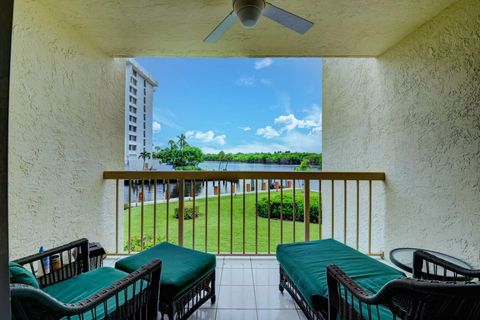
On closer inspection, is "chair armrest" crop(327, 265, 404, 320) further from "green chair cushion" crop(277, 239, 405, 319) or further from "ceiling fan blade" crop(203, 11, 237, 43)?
"ceiling fan blade" crop(203, 11, 237, 43)

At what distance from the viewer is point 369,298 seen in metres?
1.00

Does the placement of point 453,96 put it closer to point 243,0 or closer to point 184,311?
point 243,0

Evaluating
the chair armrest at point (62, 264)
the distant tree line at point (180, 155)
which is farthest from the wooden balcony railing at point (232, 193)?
the distant tree line at point (180, 155)

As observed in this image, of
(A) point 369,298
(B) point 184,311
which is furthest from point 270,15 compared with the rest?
(B) point 184,311

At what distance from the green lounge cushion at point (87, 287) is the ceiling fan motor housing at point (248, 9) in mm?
1872

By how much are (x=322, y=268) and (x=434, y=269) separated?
0.67m

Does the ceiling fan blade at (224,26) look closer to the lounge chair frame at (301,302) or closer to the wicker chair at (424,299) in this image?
the wicker chair at (424,299)

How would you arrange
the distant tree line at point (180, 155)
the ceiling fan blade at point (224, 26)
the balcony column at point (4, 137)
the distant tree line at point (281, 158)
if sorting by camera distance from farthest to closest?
the distant tree line at point (180, 155) → the distant tree line at point (281, 158) → the ceiling fan blade at point (224, 26) → the balcony column at point (4, 137)

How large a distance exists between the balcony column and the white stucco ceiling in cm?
165

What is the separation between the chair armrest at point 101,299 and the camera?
0.83m

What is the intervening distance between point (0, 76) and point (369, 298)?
141 cm

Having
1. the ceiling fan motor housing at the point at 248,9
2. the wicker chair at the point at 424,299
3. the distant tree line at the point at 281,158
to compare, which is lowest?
the wicker chair at the point at 424,299

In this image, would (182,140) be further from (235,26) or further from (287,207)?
(235,26)

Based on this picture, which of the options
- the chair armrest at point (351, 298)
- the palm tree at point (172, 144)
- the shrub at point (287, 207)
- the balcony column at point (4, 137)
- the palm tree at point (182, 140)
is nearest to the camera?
the balcony column at point (4, 137)
